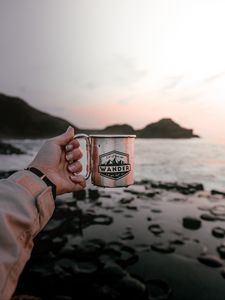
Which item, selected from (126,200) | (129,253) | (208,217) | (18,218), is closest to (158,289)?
(129,253)

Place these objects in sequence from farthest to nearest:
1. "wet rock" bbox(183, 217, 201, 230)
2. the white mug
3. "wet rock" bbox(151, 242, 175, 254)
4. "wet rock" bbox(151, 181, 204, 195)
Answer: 1. "wet rock" bbox(151, 181, 204, 195)
2. "wet rock" bbox(183, 217, 201, 230)
3. "wet rock" bbox(151, 242, 175, 254)
4. the white mug

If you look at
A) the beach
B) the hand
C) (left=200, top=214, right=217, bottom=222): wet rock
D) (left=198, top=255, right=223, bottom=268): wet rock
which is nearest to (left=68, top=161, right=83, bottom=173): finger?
the hand

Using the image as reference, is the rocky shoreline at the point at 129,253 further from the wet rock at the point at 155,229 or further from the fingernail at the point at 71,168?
the fingernail at the point at 71,168

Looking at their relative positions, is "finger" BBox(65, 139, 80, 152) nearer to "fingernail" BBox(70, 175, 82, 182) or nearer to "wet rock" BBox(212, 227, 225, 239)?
"fingernail" BBox(70, 175, 82, 182)

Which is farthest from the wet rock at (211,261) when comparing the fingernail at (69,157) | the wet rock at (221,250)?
the fingernail at (69,157)

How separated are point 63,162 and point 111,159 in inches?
21.5

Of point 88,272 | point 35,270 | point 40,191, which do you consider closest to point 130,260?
point 88,272

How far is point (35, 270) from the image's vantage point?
520 centimetres

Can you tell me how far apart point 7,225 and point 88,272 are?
12.8ft

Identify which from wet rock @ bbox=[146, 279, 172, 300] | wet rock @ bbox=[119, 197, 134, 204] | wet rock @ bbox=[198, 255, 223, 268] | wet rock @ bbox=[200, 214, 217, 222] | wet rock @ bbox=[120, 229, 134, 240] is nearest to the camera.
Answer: wet rock @ bbox=[146, 279, 172, 300]

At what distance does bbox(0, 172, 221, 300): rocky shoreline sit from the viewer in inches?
184

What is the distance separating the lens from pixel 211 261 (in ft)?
18.1

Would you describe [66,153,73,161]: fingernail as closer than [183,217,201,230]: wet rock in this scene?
Yes

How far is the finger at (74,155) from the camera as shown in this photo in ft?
8.07
